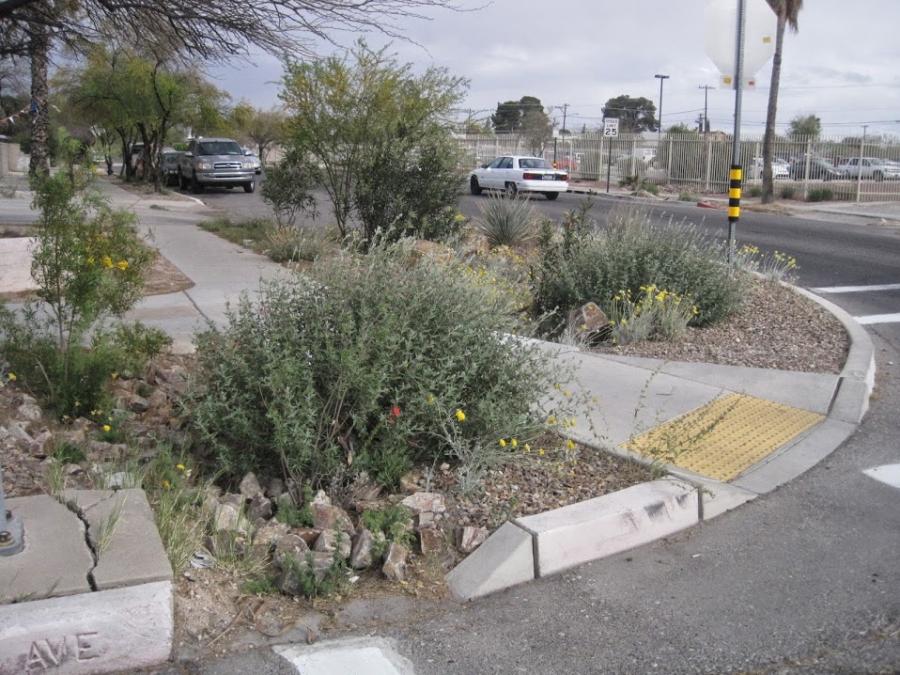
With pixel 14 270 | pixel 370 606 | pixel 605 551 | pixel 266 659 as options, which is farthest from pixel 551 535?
pixel 14 270

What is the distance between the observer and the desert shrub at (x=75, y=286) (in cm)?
584

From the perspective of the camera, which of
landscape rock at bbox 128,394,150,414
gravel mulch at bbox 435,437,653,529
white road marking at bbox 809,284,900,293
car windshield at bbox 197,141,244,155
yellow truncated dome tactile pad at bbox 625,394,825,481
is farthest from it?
car windshield at bbox 197,141,244,155

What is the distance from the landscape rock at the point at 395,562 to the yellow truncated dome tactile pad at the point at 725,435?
1.69 m

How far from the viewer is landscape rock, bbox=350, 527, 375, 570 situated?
429 cm

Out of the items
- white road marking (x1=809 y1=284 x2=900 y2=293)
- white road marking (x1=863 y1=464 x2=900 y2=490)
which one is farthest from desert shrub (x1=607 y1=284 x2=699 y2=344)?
white road marking (x1=809 y1=284 x2=900 y2=293)

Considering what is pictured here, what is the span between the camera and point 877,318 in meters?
10.8

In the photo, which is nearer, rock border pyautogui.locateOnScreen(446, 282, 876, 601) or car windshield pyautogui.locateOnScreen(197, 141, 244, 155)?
rock border pyautogui.locateOnScreen(446, 282, 876, 601)

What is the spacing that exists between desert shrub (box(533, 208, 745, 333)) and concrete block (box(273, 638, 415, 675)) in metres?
5.55

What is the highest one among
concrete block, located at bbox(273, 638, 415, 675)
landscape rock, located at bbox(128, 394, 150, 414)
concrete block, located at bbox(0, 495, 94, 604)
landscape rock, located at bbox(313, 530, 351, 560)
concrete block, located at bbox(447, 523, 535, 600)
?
landscape rock, located at bbox(128, 394, 150, 414)

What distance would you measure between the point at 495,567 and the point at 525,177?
28324 mm

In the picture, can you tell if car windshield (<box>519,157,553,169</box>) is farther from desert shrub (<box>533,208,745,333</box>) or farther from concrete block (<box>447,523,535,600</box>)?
concrete block (<box>447,523,535,600</box>)

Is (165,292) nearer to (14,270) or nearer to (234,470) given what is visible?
(14,270)

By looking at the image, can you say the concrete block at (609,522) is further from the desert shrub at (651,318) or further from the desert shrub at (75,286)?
the desert shrub at (651,318)

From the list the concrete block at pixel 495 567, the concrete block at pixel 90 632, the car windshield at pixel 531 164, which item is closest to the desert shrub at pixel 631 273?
the concrete block at pixel 495 567
